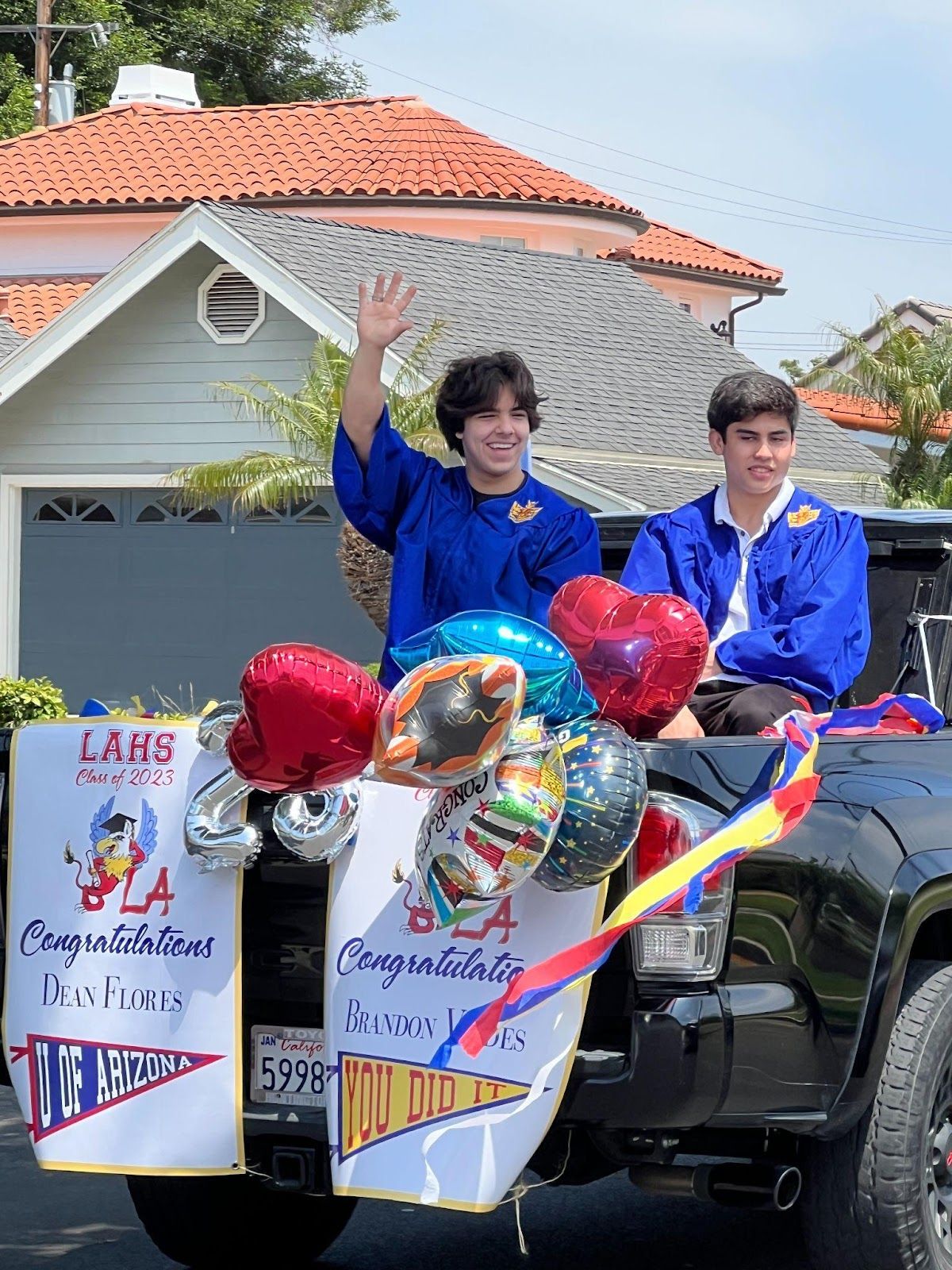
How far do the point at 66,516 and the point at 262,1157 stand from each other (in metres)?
16.0

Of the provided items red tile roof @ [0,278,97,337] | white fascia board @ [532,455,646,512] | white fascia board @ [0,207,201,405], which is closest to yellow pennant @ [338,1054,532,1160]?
white fascia board @ [532,455,646,512]

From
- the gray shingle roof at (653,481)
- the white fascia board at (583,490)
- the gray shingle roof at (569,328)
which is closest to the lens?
the white fascia board at (583,490)

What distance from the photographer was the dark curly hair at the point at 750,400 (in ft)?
15.8

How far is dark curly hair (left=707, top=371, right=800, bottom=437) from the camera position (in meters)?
4.81

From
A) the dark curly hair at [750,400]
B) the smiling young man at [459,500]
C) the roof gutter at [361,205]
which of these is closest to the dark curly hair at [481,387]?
the smiling young man at [459,500]

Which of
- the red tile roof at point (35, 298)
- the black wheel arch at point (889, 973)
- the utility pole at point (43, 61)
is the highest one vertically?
the utility pole at point (43, 61)

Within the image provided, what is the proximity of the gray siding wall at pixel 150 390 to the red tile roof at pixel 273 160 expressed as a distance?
8872 mm

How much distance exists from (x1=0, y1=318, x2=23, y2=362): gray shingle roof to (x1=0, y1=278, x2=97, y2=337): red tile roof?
3.08 metres

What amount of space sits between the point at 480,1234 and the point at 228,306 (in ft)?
45.9

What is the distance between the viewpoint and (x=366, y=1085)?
3.74 meters

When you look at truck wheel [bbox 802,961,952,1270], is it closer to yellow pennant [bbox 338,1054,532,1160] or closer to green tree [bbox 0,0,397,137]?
yellow pennant [bbox 338,1054,532,1160]

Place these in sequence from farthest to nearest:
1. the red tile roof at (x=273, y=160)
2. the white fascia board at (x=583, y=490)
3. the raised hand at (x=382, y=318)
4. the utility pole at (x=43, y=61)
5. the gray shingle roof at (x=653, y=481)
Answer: the utility pole at (x=43, y=61) → the red tile roof at (x=273, y=160) → the gray shingle roof at (x=653, y=481) → the white fascia board at (x=583, y=490) → the raised hand at (x=382, y=318)

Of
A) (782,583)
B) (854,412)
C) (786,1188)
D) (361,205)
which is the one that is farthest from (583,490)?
(854,412)

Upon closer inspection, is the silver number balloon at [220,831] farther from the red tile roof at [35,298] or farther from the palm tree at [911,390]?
the red tile roof at [35,298]
